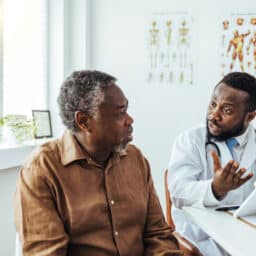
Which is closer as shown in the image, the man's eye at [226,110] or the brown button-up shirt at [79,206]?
the brown button-up shirt at [79,206]

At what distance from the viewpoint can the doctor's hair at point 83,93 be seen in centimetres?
144

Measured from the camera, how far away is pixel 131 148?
1648 millimetres

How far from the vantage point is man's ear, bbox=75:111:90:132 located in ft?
4.77

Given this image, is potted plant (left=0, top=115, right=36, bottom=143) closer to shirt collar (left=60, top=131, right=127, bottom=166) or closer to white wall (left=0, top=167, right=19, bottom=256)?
white wall (left=0, top=167, right=19, bottom=256)

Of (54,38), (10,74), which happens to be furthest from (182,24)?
(10,74)

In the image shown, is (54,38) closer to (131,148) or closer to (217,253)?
(131,148)

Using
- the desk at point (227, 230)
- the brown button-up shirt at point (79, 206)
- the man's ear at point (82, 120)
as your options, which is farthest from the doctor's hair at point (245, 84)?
the man's ear at point (82, 120)

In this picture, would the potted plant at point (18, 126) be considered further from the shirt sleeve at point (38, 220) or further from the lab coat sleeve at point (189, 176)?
the shirt sleeve at point (38, 220)

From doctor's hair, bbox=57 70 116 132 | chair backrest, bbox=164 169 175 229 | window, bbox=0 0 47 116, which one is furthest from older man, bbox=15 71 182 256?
window, bbox=0 0 47 116

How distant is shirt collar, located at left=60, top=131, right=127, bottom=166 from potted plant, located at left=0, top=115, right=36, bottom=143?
1.14 m

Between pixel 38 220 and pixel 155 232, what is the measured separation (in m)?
0.46

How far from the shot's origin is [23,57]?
9.71ft

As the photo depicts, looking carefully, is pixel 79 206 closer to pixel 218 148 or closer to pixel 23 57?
pixel 218 148

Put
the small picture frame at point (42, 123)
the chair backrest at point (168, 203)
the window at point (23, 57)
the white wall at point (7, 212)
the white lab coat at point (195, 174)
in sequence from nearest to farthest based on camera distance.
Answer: the white lab coat at point (195, 174) < the chair backrest at point (168, 203) < the white wall at point (7, 212) < the window at point (23, 57) < the small picture frame at point (42, 123)
